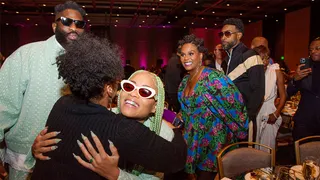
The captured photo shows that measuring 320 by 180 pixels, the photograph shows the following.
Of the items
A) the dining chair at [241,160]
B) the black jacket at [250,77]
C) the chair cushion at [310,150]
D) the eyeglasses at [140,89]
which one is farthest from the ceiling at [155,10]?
the eyeglasses at [140,89]

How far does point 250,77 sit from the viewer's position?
334 centimetres

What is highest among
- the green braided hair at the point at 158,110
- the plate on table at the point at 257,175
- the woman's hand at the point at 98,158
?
the green braided hair at the point at 158,110

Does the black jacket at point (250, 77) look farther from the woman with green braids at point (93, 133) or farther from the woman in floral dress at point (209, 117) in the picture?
the woman with green braids at point (93, 133)

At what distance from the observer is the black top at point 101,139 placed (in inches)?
50.5

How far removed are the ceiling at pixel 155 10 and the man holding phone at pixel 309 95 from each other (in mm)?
7752

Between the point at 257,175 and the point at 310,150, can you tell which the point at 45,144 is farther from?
the point at 310,150

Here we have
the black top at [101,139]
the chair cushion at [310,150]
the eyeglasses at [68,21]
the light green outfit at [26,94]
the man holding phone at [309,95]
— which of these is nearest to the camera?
the black top at [101,139]

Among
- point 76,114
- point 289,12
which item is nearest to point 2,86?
point 76,114

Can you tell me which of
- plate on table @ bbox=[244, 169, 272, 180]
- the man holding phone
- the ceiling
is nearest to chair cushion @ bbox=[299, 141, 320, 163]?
plate on table @ bbox=[244, 169, 272, 180]

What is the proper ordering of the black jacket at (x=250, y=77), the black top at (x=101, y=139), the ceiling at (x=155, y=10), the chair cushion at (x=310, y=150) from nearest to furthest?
the black top at (x=101, y=139), the chair cushion at (x=310, y=150), the black jacket at (x=250, y=77), the ceiling at (x=155, y=10)

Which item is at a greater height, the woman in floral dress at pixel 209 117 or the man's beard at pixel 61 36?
the man's beard at pixel 61 36

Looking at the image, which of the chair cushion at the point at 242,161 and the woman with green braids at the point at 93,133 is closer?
the woman with green braids at the point at 93,133

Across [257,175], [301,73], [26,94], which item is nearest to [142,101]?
[26,94]

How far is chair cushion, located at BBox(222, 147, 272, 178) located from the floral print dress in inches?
14.8
